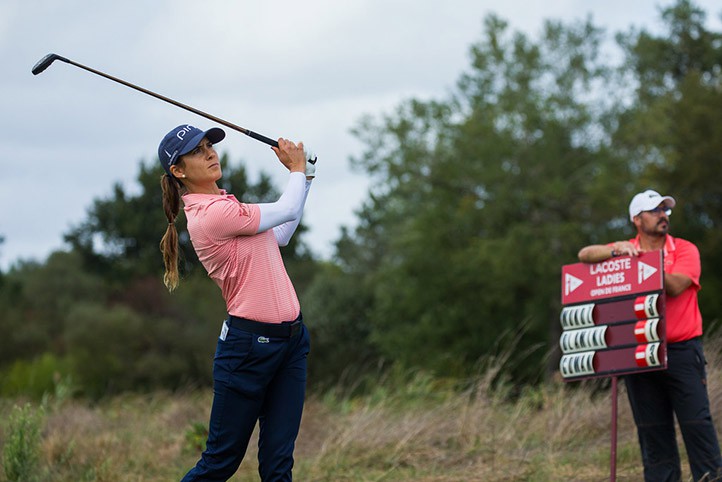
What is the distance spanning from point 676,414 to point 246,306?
291cm

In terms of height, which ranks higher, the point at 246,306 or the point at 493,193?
the point at 493,193

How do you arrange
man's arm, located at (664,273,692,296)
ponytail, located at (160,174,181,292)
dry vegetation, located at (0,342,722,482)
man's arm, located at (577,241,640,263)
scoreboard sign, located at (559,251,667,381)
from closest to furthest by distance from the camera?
ponytail, located at (160,174,181,292)
scoreboard sign, located at (559,251,667,381)
man's arm, located at (664,273,692,296)
man's arm, located at (577,241,640,263)
dry vegetation, located at (0,342,722,482)

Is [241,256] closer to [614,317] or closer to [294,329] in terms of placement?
[294,329]

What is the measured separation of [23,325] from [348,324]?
11.3 meters

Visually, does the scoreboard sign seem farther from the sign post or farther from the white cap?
the white cap

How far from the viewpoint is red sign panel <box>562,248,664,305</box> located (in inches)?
250

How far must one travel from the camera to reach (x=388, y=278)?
123 ft

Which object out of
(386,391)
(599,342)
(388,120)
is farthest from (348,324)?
(599,342)

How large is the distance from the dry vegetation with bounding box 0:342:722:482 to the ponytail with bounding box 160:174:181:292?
116 inches

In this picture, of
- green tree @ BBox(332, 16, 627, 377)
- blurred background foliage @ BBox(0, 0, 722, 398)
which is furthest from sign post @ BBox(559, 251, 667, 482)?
green tree @ BBox(332, 16, 627, 377)

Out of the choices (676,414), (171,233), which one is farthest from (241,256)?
(676,414)

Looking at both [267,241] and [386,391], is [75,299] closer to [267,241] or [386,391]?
[386,391]

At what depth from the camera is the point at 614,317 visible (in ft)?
21.5

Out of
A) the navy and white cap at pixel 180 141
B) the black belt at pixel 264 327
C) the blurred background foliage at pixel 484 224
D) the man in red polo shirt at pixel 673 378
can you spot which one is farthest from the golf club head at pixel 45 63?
the blurred background foliage at pixel 484 224
